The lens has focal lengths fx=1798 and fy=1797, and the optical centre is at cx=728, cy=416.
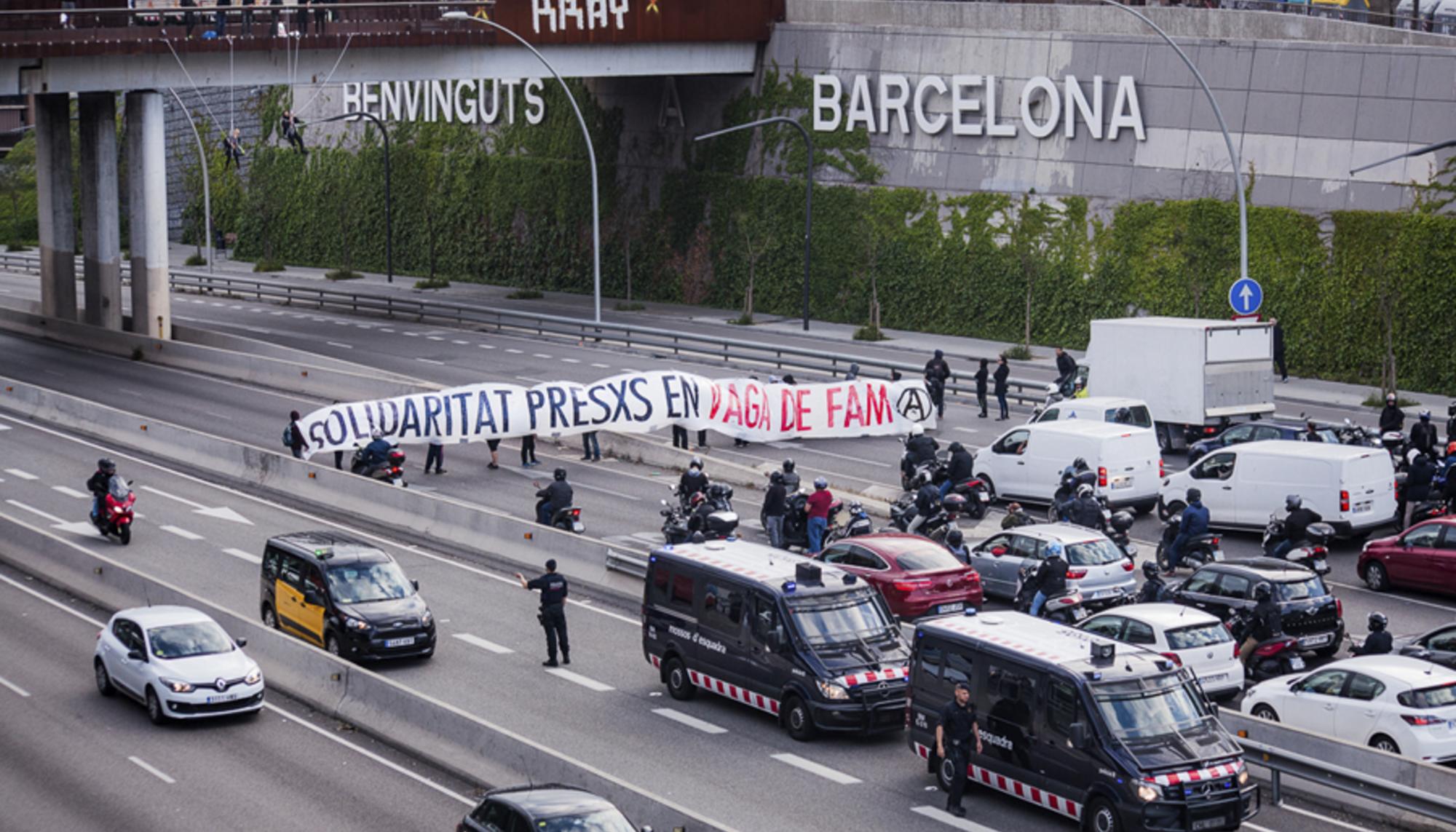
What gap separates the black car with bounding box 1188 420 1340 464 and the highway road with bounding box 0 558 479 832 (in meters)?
19.2

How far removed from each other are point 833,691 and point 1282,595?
6958 millimetres

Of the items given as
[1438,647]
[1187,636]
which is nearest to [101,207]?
[1187,636]

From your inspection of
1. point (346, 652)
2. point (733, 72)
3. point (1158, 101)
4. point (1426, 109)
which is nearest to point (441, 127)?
point (733, 72)

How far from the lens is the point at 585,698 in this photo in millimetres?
23844

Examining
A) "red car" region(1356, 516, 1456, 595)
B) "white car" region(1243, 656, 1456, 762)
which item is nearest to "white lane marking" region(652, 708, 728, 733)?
"white car" region(1243, 656, 1456, 762)

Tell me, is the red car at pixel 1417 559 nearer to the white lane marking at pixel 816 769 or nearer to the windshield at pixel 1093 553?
the windshield at pixel 1093 553

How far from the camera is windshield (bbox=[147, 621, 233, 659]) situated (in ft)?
76.5

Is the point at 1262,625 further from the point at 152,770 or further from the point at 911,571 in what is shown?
the point at 152,770

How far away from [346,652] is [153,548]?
379 inches

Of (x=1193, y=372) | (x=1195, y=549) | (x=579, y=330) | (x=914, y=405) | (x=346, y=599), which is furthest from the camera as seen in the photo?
(x=579, y=330)

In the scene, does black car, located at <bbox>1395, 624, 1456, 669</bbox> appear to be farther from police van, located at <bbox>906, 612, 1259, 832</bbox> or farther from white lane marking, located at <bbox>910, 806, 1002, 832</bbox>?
white lane marking, located at <bbox>910, 806, 1002, 832</bbox>

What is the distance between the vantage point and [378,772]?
21.1m

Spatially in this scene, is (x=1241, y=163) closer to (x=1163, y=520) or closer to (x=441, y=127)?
(x=1163, y=520)

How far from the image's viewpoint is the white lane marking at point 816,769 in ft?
66.9
